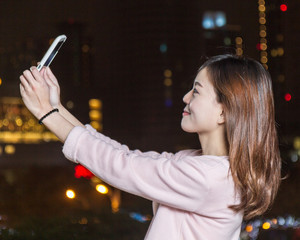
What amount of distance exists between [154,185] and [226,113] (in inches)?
9.7

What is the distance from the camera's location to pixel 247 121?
4.10 ft

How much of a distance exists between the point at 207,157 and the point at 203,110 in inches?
4.6

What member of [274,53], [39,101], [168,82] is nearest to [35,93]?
[39,101]

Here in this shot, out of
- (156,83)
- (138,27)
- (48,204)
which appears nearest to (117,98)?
(156,83)

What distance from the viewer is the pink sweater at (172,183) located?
3.92 feet

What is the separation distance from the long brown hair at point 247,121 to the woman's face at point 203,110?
2 centimetres

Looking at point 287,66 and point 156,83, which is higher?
point 287,66

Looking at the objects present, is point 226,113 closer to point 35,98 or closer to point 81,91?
point 35,98

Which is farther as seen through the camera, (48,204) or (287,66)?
Result: (48,204)

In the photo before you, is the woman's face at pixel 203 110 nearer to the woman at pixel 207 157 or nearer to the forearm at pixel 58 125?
the woman at pixel 207 157

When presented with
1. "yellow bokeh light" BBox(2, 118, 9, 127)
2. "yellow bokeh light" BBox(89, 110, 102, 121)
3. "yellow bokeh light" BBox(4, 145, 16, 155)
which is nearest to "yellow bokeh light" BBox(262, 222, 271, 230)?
"yellow bokeh light" BBox(2, 118, 9, 127)

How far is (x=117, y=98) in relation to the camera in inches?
2285

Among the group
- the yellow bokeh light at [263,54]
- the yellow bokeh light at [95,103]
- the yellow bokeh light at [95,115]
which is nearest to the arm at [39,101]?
the yellow bokeh light at [263,54]

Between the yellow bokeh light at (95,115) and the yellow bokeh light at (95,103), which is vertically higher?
the yellow bokeh light at (95,103)
